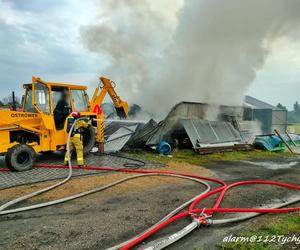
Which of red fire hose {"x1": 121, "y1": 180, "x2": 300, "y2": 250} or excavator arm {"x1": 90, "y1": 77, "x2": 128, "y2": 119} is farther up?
excavator arm {"x1": 90, "y1": 77, "x2": 128, "y2": 119}

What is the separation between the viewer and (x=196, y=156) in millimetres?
11250

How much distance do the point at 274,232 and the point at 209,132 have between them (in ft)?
29.8

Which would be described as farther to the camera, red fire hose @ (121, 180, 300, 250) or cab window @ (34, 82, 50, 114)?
cab window @ (34, 82, 50, 114)

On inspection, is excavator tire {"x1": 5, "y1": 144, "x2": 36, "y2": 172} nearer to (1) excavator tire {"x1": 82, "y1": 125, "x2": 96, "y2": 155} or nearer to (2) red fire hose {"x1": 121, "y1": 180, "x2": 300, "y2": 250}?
(1) excavator tire {"x1": 82, "y1": 125, "x2": 96, "y2": 155}

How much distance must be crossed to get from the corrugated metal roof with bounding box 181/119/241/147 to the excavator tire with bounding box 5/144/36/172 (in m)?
6.23

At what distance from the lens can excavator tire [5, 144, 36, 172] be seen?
24.8ft

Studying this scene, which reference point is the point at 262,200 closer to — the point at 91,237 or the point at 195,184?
the point at 195,184

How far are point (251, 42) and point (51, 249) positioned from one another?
484 inches

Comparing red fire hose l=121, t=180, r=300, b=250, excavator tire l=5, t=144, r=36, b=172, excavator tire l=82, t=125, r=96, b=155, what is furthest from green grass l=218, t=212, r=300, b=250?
excavator tire l=82, t=125, r=96, b=155

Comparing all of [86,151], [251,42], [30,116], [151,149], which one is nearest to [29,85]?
[30,116]

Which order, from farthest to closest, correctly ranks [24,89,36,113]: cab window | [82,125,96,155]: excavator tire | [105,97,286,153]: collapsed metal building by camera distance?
1. [105,97,286,153]: collapsed metal building
2. [82,125,96,155]: excavator tire
3. [24,89,36,113]: cab window

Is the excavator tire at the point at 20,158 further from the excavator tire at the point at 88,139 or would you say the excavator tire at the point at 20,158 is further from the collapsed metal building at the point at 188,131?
the collapsed metal building at the point at 188,131

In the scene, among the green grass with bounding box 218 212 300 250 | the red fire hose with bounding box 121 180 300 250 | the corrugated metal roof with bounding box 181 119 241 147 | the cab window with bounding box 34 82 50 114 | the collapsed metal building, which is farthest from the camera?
the corrugated metal roof with bounding box 181 119 241 147

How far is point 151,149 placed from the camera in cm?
1206
